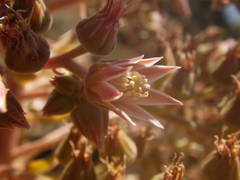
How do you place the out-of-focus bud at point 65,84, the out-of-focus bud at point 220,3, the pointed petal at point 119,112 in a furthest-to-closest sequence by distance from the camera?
the out-of-focus bud at point 220,3 → the out-of-focus bud at point 65,84 → the pointed petal at point 119,112

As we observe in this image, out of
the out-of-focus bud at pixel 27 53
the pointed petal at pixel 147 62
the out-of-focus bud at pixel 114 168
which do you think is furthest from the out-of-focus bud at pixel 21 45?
the out-of-focus bud at pixel 114 168

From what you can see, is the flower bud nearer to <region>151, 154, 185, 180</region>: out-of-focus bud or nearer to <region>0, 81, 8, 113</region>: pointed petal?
<region>151, 154, 185, 180</region>: out-of-focus bud

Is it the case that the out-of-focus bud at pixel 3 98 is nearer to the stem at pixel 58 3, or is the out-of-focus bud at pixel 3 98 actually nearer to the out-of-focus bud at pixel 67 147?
the out-of-focus bud at pixel 67 147

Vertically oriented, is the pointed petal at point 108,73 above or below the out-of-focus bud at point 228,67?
above

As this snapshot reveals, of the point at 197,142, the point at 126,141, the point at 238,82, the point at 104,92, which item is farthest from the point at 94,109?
the point at 197,142

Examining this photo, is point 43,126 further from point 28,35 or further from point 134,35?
point 28,35

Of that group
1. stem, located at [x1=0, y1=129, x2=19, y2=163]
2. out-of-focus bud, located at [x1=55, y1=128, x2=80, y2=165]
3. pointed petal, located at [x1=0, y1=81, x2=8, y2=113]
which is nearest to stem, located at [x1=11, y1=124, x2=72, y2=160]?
stem, located at [x1=0, y1=129, x2=19, y2=163]
